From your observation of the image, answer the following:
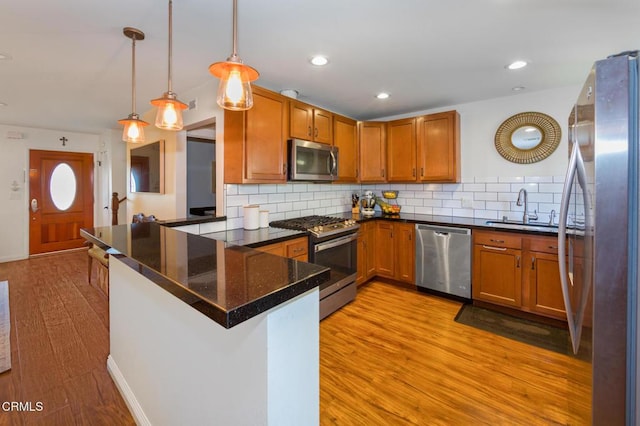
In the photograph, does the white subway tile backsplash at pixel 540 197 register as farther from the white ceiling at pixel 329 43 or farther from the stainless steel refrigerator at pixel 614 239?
the stainless steel refrigerator at pixel 614 239

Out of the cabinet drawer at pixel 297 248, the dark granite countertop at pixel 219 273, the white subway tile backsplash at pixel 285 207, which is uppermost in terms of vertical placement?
the white subway tile backsplash at pixel 285 207

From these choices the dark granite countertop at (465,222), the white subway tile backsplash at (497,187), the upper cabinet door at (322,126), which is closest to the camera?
the dark granite countertop at (465,222)

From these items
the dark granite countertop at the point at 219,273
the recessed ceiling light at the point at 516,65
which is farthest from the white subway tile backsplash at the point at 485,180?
the dark granite countertop at the point at 219,273

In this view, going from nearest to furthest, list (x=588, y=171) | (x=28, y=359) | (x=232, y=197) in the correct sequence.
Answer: (x=588, y=171) < (x=28, y=359) < (x=232, y=197)

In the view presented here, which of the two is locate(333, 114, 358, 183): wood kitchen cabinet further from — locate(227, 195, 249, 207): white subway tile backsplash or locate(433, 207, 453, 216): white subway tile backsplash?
locate(227, 195, 249, 207): white subway tile backsplash

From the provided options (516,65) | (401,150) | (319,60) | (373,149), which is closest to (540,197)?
(516,65)

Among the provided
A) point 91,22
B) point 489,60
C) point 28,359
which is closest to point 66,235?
point 28,359

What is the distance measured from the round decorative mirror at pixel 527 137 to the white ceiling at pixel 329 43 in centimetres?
32

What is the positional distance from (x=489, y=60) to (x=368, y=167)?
1828mm

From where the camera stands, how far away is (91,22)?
1807 mm

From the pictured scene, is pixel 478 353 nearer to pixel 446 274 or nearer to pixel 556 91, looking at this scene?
pixel 446 274

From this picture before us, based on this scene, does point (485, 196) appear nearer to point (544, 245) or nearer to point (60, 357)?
point (544, 245)

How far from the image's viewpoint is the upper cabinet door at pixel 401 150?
3662 millimetres

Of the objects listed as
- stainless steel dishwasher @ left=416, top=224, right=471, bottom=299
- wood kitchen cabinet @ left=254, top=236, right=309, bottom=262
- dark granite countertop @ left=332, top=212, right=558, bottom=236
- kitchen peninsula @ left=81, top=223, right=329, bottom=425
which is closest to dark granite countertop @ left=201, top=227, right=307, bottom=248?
wood kitchen cabinet @ left=254, top=236, right=309, bottom=262
